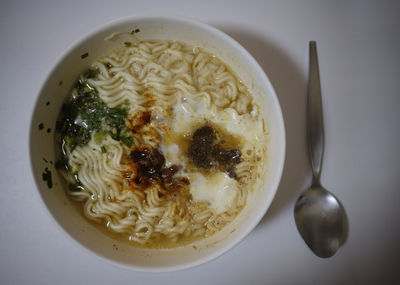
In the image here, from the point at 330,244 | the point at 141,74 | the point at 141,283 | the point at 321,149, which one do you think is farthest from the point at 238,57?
the point at 141,283

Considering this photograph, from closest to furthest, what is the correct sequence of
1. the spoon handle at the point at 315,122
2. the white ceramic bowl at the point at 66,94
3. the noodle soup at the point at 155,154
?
the white ceramic bowl at the point at 66,94 → the noodle soup at the point at 155,154 → the spoon handle at the point at 315,122

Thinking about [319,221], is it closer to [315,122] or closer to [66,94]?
[315,122]

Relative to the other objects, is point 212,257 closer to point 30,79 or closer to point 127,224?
point 127,224

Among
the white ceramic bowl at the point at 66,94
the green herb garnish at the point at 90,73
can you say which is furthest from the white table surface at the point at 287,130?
the green herb garnish at the point at 90,73

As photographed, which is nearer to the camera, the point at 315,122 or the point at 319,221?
the point at 319,221

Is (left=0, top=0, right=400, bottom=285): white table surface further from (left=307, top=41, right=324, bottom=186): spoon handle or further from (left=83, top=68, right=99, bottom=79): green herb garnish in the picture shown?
(left=83, top=68, right=99, bottom=79): green herb garnish

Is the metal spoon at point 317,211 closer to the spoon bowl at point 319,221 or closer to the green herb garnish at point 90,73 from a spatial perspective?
the spoon bowl at point 319,221

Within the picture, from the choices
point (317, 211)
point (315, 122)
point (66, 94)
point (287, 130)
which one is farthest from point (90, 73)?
point (317, 211)
